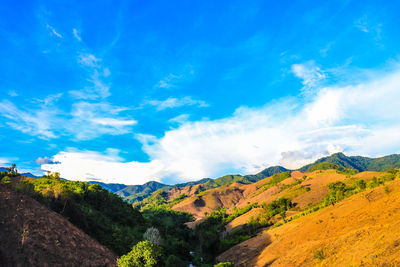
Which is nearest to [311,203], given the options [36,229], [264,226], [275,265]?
[264,226]

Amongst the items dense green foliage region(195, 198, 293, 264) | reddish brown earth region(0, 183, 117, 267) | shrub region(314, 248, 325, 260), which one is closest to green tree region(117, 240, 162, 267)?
reddish brown earth region(0, 183, 117, 267)

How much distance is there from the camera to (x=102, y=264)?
2595 centimetres

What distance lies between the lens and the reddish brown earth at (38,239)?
1956 cm

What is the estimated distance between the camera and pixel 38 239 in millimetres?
22062

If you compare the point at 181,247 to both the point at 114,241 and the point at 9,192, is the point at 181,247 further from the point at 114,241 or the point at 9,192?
the point at 9,192

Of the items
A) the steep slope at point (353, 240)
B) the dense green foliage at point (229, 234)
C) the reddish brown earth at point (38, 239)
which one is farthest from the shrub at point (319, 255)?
the dense green foliage at point (229, 234)

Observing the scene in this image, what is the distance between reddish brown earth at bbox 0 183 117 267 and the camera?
64.2ft

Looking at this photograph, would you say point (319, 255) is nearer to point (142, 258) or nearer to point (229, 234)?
point (142, 258)

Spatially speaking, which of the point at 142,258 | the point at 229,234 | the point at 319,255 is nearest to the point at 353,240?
the point at 319,255

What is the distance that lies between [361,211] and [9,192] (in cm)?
5139

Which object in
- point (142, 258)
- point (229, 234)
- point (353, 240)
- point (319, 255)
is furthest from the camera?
point (229, 234)

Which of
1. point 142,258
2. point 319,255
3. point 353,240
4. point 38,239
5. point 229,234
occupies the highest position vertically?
point 38,239

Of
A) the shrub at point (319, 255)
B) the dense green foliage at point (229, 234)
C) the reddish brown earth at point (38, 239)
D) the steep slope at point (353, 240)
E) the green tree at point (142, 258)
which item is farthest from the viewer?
the dense green foliage at point (229, 234)

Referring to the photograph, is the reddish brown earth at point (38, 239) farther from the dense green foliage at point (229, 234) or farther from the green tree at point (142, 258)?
the dense green foliage at point (229, 234)
